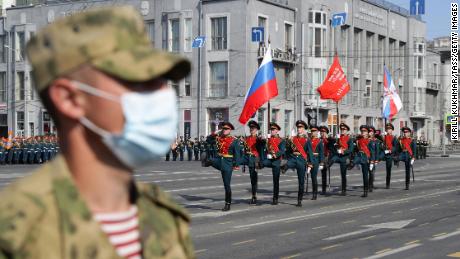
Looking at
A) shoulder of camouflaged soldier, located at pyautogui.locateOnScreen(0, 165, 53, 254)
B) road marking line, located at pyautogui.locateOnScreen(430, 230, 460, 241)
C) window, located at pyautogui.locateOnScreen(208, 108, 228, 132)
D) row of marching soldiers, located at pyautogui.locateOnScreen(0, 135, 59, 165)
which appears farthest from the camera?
window, located at pyautogui.locateOnScreen(208, 108, 228, 132)

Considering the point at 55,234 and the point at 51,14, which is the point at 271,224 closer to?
the point at 55,234

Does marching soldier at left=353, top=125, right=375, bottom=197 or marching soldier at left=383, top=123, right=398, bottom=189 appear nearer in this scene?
marching soldier at left=353, top=125, right=375, bottom=197

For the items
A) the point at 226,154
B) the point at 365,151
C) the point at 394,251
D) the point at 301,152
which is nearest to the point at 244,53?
the point at 365,151

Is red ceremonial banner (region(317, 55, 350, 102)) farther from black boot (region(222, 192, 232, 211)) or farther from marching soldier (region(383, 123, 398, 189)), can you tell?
black boot (region(222, 192, 232, 211))

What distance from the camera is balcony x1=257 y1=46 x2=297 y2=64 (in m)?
57.2

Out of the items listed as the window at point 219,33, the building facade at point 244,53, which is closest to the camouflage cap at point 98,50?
the building facade at point 244,53

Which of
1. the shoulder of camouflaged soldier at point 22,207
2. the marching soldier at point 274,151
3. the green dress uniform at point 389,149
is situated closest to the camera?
the shoulder of camouflaged soldier at point 22,207

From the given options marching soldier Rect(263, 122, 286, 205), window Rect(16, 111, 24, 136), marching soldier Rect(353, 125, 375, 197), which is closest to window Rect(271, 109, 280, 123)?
window Rect(16, 111, 24, 136)

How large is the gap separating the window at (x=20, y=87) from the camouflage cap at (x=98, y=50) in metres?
63.8

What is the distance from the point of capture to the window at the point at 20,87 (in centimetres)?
6450

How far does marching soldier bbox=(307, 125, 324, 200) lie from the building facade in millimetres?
25744

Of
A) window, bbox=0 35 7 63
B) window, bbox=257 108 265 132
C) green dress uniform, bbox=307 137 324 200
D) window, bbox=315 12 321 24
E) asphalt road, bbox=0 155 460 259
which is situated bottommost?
asphalt road, bbox=0 155 460 259

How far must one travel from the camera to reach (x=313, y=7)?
63.9 m

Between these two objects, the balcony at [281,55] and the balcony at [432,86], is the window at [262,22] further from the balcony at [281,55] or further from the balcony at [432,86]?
the balcony at [432,86]
